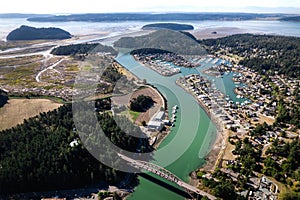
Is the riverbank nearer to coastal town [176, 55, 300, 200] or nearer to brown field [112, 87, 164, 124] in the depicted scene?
coastal town [176, 55, 300, 200]

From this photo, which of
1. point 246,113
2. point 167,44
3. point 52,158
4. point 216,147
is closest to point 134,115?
point 216,147

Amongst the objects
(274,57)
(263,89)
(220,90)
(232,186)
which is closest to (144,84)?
(220,90)

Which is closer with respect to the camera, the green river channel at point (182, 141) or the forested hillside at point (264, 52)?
the green river channel at point (182, 141)

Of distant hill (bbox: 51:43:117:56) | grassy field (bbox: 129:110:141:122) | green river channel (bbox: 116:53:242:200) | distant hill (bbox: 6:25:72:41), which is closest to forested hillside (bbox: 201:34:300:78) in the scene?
green river channel (bbox: 116:53:242:200)

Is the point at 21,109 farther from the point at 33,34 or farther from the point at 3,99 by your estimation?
the point at 33,34

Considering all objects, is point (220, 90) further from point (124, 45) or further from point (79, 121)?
point (124, 45)

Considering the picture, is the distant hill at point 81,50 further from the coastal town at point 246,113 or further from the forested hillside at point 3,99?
the forested hillside at point 3,99

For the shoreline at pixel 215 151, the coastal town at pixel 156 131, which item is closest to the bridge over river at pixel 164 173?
the coastal town at pixel 156 131
